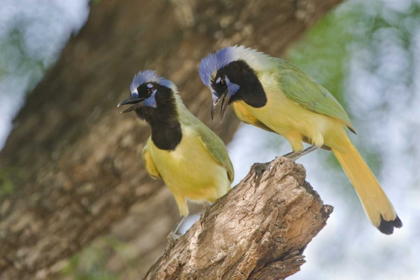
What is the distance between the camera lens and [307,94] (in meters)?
3.79

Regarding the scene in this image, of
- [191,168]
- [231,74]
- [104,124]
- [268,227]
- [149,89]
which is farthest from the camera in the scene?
[104,124]

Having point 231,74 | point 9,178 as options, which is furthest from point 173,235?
point 9,178

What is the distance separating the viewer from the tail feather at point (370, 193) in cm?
384

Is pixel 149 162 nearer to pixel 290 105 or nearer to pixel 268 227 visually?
pixel 290 105

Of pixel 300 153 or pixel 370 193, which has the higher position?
pixel 300 153

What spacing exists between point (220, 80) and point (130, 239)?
209 cm

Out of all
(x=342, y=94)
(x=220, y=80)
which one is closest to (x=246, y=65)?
(x=220, y=80)

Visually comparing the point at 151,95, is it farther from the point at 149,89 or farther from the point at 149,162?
the point at 149,162

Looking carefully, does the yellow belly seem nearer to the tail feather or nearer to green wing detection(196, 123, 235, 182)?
green wing detection(196, 123, 235, 182)

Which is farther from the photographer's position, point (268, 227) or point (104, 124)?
point (104, 124)

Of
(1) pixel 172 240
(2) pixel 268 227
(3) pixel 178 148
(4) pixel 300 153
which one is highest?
(3) pixel 178 148

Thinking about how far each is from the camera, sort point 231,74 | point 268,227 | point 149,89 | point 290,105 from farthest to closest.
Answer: point 149,89, point 231,74, point 290,105, point 268,227

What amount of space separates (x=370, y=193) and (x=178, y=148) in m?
1.17

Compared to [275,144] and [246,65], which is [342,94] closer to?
[275,144]
